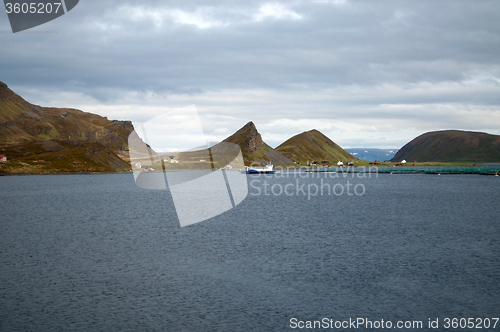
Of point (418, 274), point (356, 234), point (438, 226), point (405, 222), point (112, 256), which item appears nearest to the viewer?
point (418, 274)

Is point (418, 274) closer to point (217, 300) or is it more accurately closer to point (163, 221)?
point (217, 300)

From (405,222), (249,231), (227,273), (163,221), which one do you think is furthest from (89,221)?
(405,222)

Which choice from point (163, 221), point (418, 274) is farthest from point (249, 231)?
point (418, 274)

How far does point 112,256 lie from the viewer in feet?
114

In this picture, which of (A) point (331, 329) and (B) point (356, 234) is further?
(B) point (356, 234)

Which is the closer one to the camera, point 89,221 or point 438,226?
point 438,226

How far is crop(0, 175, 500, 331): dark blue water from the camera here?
822 inches

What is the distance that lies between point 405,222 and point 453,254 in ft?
74.4

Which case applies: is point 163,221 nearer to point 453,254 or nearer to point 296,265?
point 296,265

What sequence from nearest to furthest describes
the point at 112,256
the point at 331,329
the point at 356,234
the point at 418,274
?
the point at 331,329 < the point at 418,274 < the point at 112,256 < the point at 356,234

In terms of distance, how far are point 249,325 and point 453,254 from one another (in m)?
23.4

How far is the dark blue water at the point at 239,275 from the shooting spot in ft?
68.5

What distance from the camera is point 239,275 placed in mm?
28484

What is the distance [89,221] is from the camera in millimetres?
59188
